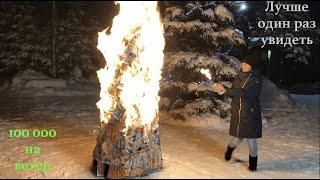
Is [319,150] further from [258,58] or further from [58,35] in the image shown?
[58,35]

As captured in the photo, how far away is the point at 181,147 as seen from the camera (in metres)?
8.91

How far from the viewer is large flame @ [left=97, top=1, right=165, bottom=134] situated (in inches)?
261

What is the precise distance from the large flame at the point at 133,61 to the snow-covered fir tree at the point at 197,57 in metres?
5.32

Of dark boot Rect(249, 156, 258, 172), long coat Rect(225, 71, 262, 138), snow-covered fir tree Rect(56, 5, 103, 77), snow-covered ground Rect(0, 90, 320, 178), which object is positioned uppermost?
snow-covered fir tree Rect(56, 5, 103, 77)

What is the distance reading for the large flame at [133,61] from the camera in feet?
21.7

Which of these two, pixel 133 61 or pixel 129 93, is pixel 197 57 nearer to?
pixel 133 61

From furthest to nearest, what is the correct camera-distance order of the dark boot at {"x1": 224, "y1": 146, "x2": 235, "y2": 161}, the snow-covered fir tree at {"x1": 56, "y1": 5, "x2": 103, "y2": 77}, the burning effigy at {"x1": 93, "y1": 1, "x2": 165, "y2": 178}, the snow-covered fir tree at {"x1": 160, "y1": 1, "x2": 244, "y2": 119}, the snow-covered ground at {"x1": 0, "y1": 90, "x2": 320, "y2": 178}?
the snow-covered fir tree at {"x1": 56, "y1": 5, "x2": 103, "y2": 77} → the snow-covered fir tree at {"x1": 160, "y1": 1, "x2": 244, "y2": 119} → the dark boot at {"x1": 224, "y1": 146, "x2": 235, "y2": 161} → the snow-covered ground at {"x1": 0, "y1": 90, "x2": 320, "y2": 178} → the burning effigy at {"x1": 93, "y1": 1, "x2": 165, "y2": 178}

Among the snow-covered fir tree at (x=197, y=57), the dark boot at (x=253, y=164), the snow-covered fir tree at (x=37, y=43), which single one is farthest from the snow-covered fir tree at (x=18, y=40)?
the dark boot at (x=253, y=164)

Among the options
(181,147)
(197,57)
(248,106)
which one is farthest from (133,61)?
(197,57)

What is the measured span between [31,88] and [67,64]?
4858mm

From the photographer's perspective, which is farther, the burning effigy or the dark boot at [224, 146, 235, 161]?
the dark boot at [224, 146, 235, 161]

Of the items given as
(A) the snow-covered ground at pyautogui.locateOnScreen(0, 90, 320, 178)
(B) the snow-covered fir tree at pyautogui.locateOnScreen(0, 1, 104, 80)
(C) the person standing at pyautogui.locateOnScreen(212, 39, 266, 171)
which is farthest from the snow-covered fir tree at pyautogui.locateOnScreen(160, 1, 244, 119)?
(B) the snow-covered fir tree at pyautogui.locateOnScreen(0, 1, 104, 80)

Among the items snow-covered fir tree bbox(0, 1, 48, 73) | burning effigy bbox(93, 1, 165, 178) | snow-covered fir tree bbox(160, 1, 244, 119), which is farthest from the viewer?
snow-covered fir tree bbox(0, 1, 48, 73)

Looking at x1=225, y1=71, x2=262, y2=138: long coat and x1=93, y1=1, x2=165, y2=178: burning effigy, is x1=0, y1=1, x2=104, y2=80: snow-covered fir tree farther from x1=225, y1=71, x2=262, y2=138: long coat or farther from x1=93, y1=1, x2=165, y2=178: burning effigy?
x1=225, y1=71, x2=262, y2=138: long coat
